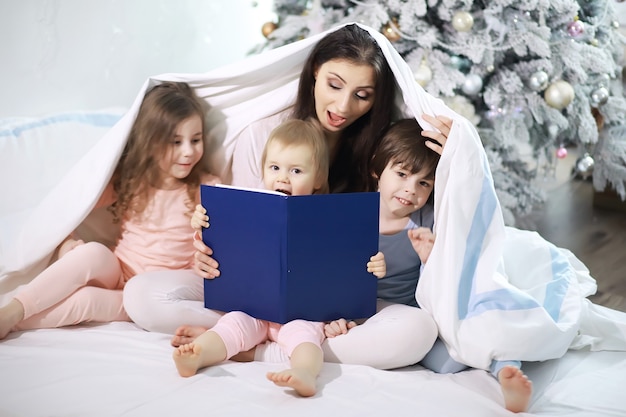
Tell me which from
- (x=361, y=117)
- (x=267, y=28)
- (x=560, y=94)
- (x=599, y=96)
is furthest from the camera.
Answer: (x=267, y=28)

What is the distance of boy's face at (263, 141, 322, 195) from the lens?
146 centimetres

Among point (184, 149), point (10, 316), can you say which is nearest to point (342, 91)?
point (184, 149)

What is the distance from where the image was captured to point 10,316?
4.62ft

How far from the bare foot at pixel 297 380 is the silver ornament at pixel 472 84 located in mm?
1370

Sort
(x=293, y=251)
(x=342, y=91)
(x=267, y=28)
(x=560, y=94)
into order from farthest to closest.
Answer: (x=267, y=28), (x=560, y=94), (x=342, y=91), (x=293, y=251)

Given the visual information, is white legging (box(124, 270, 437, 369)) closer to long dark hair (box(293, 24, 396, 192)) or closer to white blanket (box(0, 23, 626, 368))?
white blanket (box(0, 23, 626, 368))

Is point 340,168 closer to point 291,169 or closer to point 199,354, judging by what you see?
point 291,169

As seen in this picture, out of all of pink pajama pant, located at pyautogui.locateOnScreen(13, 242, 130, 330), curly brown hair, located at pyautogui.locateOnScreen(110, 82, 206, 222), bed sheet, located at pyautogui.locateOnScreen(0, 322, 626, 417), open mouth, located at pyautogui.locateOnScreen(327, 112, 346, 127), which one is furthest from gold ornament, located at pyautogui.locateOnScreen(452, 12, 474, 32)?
pink pajama pant, located at pyautogui.locateOnScreen(13, 242, 130, 330)

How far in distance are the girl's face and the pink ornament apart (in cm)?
136

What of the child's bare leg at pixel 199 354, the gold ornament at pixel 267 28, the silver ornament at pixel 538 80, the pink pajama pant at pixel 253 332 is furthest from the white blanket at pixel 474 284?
the gold ornament at pixel 267 28

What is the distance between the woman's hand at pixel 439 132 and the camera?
4.59ft

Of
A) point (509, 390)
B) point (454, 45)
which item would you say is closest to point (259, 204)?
point (509, 390)

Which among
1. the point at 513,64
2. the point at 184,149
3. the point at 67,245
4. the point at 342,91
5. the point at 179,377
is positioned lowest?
the point at 179,377

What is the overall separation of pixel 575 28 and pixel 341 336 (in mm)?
1501
